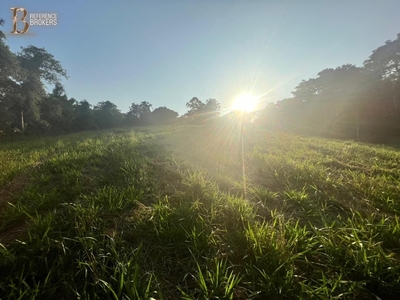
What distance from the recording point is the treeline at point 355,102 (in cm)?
1741

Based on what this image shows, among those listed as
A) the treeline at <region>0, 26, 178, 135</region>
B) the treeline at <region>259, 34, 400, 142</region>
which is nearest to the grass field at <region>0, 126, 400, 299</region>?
the treeline at <region>0, 26, 178, 135</region>

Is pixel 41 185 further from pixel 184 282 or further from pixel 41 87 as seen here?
pixel 41 87

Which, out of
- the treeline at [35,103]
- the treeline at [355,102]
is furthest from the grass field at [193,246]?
the treeline at [355,102]

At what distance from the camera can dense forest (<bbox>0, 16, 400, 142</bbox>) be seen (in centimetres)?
1548

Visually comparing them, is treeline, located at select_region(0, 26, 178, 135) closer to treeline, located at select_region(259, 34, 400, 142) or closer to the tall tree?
the tall tree

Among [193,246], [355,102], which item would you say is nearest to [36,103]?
[193,246]

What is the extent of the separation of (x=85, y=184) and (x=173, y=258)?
260 cm

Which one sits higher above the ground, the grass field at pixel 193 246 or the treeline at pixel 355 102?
the treeline at pixel 355 102

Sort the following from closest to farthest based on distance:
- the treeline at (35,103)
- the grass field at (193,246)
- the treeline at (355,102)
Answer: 1. the grass field at (193,246)
2. the treeline at (35,103)
3. the treeline at (355,102)

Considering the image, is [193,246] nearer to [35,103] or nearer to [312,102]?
[35,103]

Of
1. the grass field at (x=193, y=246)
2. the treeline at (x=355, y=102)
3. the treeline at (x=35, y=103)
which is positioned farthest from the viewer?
the treeline at (x=355, y=102)

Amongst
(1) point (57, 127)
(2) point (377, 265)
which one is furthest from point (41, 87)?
(2) point (377, 265)

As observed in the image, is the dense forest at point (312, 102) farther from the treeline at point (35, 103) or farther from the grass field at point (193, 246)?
the grass field at point (193, 246)

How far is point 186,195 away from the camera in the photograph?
9.30ft
